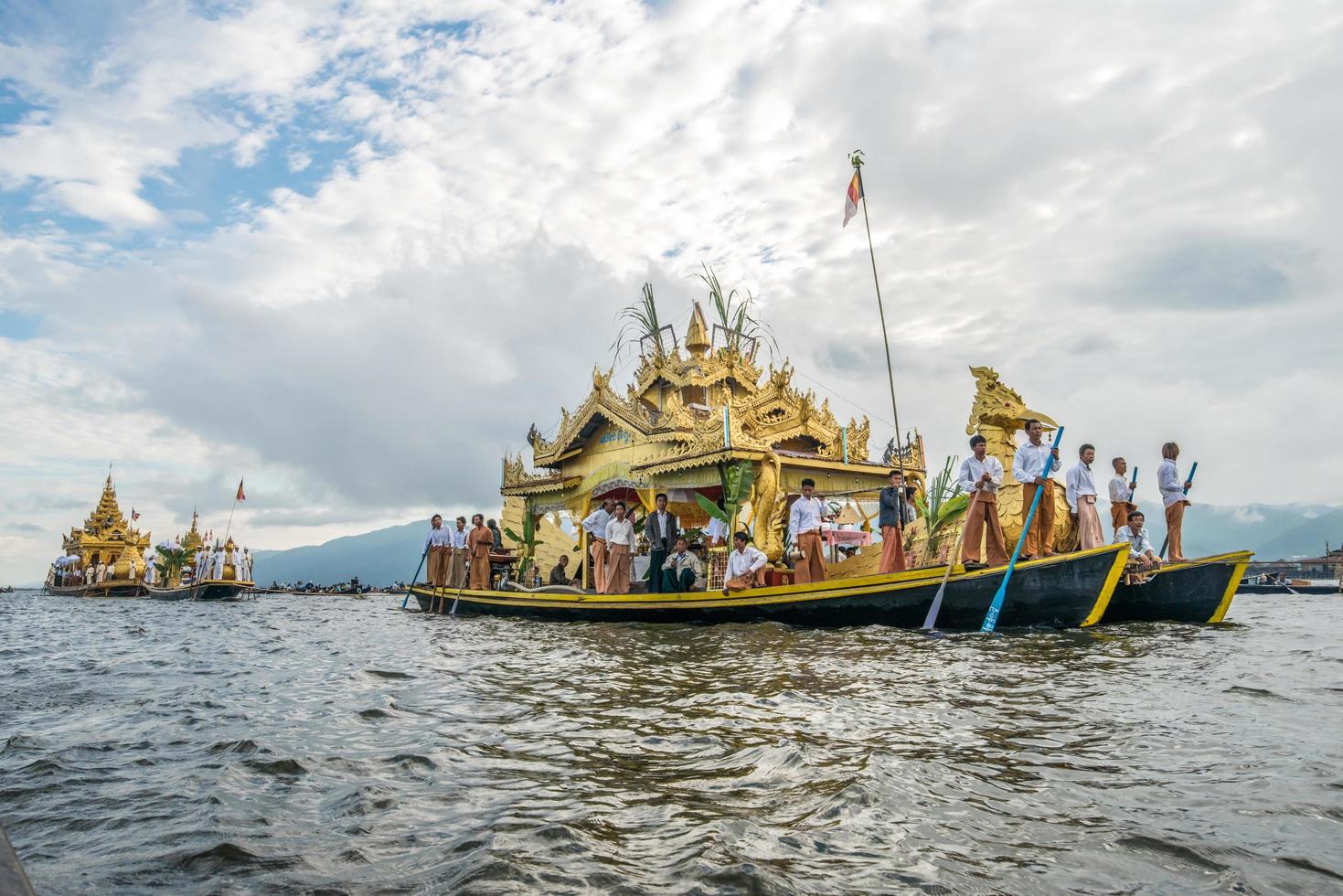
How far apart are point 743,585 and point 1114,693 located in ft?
25.8

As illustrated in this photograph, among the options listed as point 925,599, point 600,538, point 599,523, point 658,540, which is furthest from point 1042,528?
point 599,523

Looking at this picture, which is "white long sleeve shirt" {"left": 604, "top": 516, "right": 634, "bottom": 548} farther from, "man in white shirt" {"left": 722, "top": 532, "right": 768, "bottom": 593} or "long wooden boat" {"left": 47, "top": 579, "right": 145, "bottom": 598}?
"long wooden boat" {"left": 47, "top": 579, "right": 145, "bottom": 598}

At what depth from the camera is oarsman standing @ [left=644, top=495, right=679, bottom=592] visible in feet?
49.5

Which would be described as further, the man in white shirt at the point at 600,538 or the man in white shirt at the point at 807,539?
the man in white shirt at the point at 600,538

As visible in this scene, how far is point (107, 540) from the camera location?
51.9 meters

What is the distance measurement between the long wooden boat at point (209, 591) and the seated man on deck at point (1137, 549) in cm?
3538

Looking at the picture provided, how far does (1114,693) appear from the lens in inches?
215

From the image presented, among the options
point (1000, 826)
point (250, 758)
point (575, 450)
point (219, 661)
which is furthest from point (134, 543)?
point (1000, 826)

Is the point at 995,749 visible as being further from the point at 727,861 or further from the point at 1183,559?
the point at 1183,559

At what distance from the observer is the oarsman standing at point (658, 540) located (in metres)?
15.1

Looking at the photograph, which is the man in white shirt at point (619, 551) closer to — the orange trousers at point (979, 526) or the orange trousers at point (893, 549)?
the orange trousers at point (893, 549)

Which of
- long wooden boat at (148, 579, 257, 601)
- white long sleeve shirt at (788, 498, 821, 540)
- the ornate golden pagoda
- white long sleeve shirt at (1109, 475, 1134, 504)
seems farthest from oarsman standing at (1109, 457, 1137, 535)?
the ornate golden pagoda

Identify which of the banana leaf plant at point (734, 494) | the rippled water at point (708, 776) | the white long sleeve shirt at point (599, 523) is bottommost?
the rippled water at point (708, 776)

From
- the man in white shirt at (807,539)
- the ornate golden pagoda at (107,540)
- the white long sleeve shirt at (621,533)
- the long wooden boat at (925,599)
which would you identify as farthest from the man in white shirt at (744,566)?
the ornate golden pagoda at (107,540)
